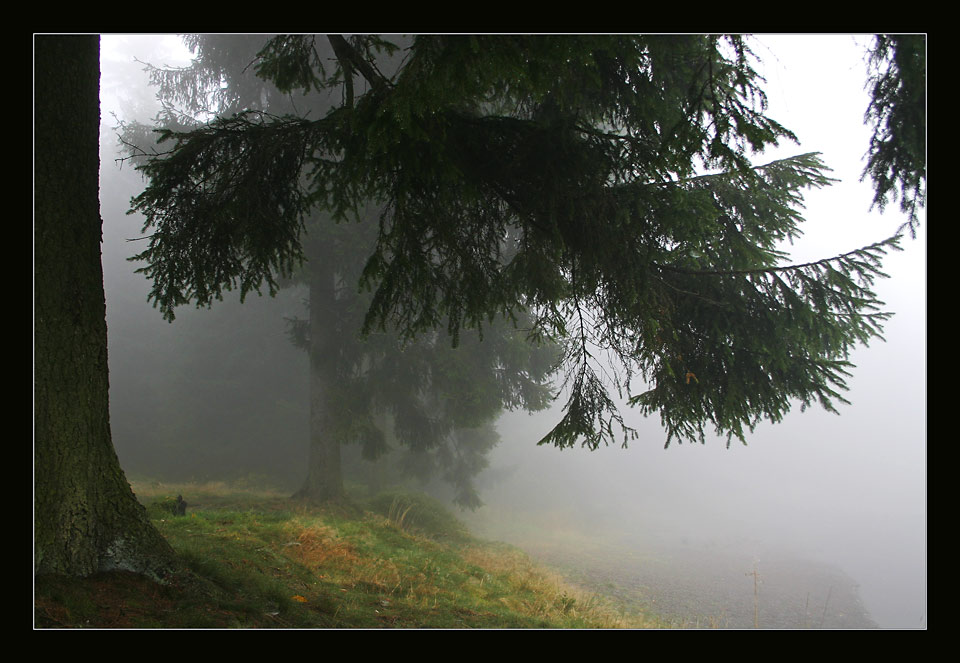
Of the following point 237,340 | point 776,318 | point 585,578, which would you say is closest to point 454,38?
point 776,318

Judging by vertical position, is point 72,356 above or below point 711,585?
above

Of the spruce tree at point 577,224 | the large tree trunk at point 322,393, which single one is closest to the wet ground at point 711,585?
the spruce tree at point 577,224

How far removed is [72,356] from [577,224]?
3820mm

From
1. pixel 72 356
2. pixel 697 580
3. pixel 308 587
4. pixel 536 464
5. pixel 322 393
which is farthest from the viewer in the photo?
pixel 536 464

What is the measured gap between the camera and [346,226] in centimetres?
1195

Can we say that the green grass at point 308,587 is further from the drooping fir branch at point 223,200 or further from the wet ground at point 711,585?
the wet ground at point 711,585

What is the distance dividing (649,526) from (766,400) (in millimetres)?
→ 25910

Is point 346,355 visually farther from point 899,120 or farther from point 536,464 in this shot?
point 536,464

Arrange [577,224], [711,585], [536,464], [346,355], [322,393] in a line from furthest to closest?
1. [536,464]
2. [711,585]
3. [346,355]
4. [322,393]
5. [577,224]

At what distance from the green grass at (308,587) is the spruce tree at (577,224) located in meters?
2.16

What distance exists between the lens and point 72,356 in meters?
3.71

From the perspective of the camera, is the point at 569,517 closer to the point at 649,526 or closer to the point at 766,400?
the point at 649,526

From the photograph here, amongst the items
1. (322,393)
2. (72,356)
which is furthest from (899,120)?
(322,393)

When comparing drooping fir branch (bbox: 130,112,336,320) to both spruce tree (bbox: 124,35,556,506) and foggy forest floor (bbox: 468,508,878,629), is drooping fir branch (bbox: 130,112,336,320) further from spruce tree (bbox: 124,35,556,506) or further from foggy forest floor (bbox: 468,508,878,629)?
foggy forest floor (bbox: 468,508,878,629)
